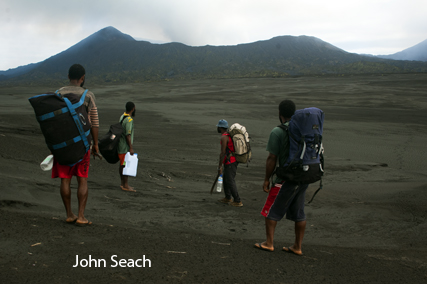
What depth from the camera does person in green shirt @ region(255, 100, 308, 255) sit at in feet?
12.3

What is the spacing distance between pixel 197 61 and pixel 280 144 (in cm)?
9313

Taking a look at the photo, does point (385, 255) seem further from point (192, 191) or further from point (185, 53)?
point (185, 53)

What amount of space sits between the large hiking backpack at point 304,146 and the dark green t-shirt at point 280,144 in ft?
0.18

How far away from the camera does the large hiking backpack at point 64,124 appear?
3691mm

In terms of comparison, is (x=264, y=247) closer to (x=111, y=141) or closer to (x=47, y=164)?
(x=47, y=164)

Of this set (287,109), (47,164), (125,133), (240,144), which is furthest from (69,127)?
(240,144)

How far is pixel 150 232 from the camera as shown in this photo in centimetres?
417

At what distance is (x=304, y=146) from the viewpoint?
359 cm

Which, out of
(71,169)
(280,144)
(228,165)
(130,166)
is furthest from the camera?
(130,166)

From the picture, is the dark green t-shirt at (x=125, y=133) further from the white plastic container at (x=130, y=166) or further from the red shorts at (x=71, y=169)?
the red shorts at (x=71, y=169)

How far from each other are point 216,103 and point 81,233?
932 inches

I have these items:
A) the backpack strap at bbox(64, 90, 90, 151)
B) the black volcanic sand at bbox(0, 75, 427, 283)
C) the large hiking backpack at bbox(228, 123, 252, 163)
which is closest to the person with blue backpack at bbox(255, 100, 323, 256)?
the black volcanic sand at bbox(0, 75, 427, 283)

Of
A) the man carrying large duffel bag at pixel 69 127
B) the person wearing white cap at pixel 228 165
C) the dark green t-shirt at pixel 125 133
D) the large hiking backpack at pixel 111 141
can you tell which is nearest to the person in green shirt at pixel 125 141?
the dark green t-shirt at pixel 125 133

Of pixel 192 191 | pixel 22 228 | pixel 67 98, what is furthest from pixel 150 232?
pixel 192 191
